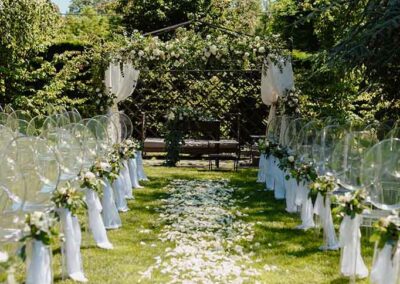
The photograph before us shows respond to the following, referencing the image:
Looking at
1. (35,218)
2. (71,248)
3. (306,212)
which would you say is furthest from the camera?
(306,212)

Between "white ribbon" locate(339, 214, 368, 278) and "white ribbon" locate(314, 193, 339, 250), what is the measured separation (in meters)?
0.76

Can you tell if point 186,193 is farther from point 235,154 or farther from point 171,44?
point 235,154

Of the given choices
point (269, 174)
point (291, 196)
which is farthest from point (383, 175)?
point (269, 174)

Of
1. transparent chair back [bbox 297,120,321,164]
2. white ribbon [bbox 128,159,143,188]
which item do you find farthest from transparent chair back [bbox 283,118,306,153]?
white ribbon [bbox 128,159,143,188]

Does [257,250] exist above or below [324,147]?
below

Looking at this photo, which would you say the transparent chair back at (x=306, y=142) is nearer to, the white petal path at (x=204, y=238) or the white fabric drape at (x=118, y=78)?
the white petal path at (x=204, y=238)

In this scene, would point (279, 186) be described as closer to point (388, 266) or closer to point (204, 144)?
point (204, 144)

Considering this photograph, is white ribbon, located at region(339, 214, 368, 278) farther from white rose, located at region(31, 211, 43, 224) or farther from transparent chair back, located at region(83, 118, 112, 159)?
transparent chair back, located at region(83, 118, 112, 159)

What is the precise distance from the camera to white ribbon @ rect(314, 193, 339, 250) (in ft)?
17.0

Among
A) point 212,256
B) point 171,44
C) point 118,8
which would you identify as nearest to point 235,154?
point 171,44

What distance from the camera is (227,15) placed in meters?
19.5

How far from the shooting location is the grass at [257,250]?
4578 mm

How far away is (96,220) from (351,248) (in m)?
2.31

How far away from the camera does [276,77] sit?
31.8 feet
